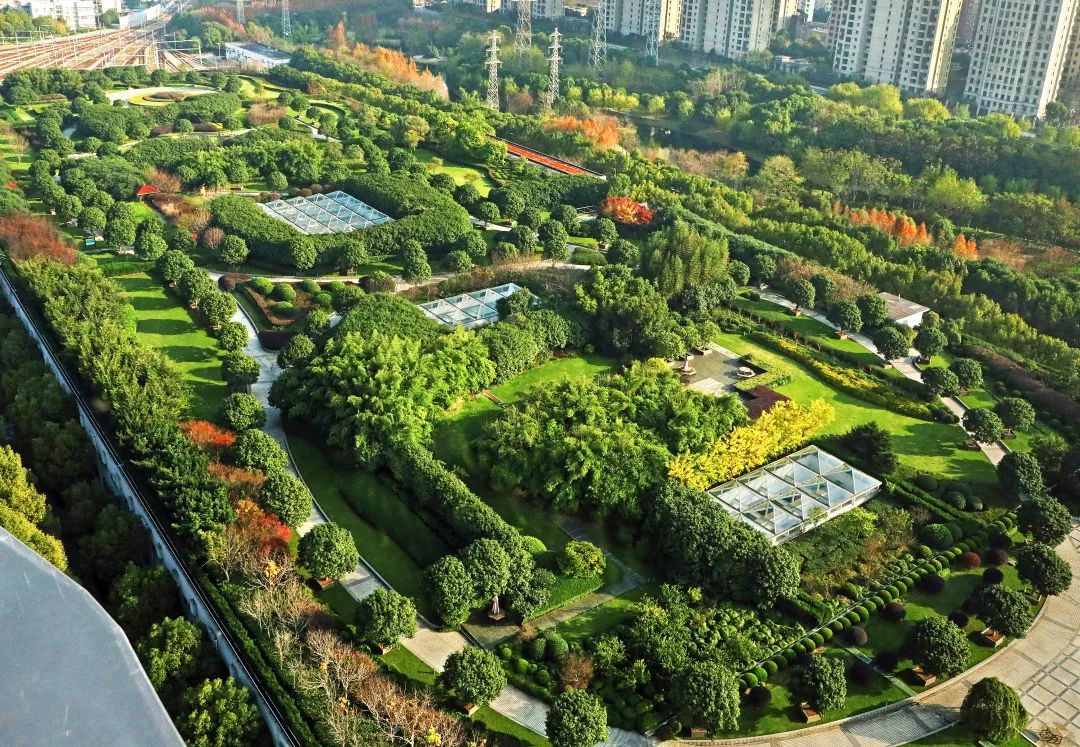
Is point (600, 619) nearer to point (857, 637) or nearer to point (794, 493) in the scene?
point (857, 637)

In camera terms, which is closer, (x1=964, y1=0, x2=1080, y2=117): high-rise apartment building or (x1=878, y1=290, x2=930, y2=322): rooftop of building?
(x1=878, y1=290, x2=930, y2=322): rooftop of building

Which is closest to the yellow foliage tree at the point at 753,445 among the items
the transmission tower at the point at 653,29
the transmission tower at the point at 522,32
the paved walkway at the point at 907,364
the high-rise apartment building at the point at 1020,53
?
the paved walkway at the point at 907,364

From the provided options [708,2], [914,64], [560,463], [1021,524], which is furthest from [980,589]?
[708,2]

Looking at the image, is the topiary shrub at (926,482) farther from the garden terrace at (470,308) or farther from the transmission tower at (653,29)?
the transmission tower at (653,29)

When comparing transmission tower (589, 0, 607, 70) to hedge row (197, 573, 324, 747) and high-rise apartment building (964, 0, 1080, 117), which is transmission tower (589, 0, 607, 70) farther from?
hedge row (197, 573, 324, 747)

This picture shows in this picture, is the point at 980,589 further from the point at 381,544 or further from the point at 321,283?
the point at 321,283

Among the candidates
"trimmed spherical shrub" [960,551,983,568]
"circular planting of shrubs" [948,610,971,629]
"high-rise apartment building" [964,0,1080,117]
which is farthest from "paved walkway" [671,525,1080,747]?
"high-rise apartment building" [964,0,1080,117]

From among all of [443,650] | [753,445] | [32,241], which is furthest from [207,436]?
[32,241]
